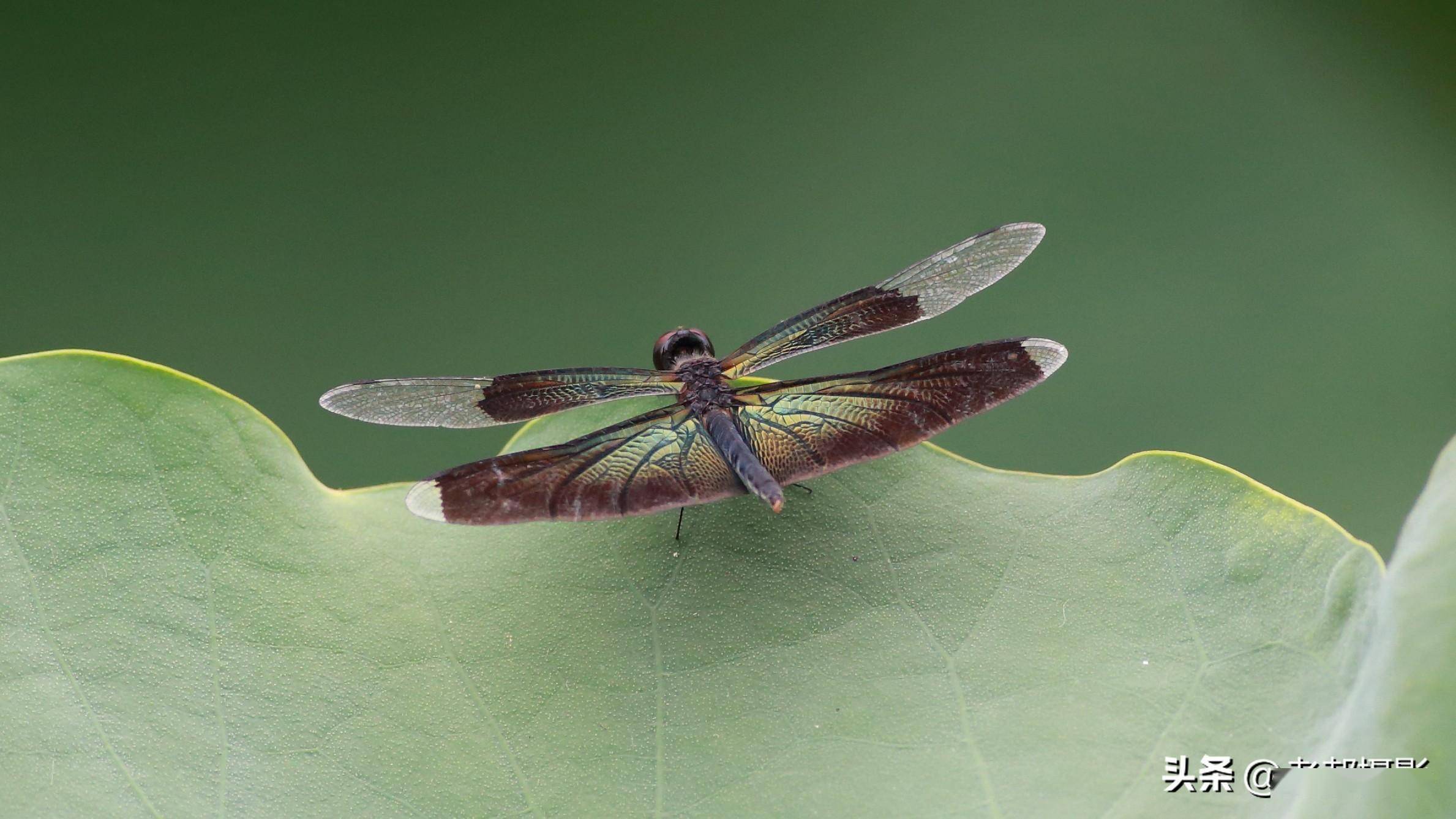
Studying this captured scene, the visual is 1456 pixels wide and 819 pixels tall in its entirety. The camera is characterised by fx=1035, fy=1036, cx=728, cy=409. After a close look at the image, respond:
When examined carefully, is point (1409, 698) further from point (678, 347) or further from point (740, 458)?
point (678, 347)

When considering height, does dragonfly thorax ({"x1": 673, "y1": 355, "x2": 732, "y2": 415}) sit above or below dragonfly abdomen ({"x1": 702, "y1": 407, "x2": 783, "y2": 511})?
above

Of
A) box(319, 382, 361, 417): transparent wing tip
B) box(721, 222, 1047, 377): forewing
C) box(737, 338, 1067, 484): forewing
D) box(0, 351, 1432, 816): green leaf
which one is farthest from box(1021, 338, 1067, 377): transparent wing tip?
box(319, 382, 361, 417): transparent wing tip

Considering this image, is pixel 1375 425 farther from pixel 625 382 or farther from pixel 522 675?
pixel 522 675

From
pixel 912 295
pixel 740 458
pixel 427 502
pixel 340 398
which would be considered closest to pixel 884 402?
pixel 740 458

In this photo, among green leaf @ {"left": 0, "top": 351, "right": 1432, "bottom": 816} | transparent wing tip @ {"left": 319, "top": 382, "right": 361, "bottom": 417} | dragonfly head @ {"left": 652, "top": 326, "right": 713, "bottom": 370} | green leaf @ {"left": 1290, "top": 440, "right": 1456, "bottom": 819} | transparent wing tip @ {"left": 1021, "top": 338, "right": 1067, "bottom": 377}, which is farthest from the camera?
dragonfly head @ {"left": 652, "top": 326, "right": 713, "bottom": 370}

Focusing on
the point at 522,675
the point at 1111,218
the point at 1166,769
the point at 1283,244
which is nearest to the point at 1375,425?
the point at 1283,244

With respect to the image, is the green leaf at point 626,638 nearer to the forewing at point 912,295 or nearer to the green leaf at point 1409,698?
the green leaf at point 1409,698

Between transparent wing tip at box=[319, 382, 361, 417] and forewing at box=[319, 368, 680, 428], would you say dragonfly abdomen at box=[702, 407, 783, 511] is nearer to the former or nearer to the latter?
forewing at box=[319, 368, 680, 428]
